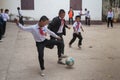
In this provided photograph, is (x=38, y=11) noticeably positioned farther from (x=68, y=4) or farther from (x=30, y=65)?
(x=30, y=65)

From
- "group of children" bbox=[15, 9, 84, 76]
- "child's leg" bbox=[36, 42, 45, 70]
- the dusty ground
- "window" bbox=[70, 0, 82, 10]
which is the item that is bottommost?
the dusty ground

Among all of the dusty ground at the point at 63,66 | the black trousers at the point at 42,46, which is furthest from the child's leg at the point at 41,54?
the dusty ground at the point at 63,66

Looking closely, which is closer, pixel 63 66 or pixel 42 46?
pixel 42 46

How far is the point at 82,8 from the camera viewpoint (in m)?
35.4

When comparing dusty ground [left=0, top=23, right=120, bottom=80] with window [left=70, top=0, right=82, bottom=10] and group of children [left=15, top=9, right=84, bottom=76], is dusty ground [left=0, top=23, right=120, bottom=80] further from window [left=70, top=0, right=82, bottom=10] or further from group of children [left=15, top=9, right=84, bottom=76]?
window [left=70, top=0, right=82, bottom=10]

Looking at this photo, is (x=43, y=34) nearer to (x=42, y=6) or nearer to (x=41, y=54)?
(x=41, y=54)

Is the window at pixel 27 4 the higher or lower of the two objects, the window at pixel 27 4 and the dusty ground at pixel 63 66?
the higher

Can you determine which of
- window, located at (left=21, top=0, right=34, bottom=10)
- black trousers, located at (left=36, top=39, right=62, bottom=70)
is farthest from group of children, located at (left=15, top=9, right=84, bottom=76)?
window, located at (left=21, top=0, right=34, bottom=10)

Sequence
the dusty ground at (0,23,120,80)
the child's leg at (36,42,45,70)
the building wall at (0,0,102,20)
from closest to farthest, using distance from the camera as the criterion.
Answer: the dusty ground at (0,23,120,80), the child's leg at (36,42,45,70), the building wall at (0,0,102,20)

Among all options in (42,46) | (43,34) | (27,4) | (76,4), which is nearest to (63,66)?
(42,46)

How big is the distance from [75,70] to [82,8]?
25.2 metres

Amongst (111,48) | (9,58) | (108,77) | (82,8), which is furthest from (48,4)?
(108,77)

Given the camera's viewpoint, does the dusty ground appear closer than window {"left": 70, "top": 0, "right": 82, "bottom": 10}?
Yes

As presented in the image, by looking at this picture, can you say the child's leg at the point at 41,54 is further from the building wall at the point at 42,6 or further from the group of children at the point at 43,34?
the building wall at the point at 42,6
